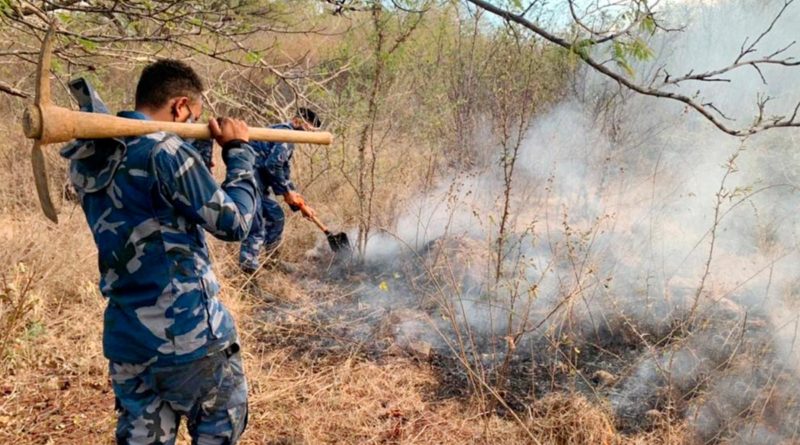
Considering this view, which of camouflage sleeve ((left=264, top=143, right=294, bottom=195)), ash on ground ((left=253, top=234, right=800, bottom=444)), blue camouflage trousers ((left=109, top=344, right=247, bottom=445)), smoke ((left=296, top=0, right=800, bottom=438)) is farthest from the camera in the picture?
camouflage sleeve ((left=264, top=143, right=294, bottom=195))

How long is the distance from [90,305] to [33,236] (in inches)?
31.2

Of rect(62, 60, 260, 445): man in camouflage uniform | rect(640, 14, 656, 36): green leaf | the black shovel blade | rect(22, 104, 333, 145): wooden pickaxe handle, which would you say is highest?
rect(640, 14, 656, 36): green leaf

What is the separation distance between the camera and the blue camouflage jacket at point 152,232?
5.03ft

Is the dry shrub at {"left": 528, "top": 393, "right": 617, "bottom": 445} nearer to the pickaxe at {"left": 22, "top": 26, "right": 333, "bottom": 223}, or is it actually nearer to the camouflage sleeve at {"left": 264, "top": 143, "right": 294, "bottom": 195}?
the pickaxe at {"left": 22, "top": 26, "right": 333, "bottom": 223}

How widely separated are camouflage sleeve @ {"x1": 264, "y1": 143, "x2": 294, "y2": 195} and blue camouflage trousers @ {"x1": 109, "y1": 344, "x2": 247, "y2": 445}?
317 centimetres

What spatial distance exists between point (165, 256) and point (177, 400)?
0.48 meters

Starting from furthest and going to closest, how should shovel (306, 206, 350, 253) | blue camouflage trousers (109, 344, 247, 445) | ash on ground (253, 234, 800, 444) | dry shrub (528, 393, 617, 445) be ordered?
shovel (306, 206, 350, 253)
ash on ground (253, 234, 800, 444)
dry shrub (528, 393, 617, 445)
blue camouflage trousers (109, 344, 247, 445)

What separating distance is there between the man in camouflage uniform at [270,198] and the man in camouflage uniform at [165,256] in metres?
2.72

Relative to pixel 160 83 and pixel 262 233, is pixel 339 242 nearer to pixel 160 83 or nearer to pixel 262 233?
pixel 262 233

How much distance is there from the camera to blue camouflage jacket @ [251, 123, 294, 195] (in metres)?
4.76

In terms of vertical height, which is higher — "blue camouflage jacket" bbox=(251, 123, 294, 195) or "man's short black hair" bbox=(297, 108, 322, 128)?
"man's short black hair" bbox=(297, 108, 322, 128)

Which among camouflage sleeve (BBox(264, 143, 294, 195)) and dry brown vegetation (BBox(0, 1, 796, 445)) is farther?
camouflage sleeve (BBox(264, 143, 294, 195))

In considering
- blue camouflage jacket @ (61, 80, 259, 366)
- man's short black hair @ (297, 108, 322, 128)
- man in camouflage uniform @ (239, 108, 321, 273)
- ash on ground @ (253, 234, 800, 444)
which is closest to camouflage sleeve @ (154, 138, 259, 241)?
blue camouflage jacket @ (61, 80, 259, 366)

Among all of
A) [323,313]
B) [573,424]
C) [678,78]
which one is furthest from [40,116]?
[323,313]
